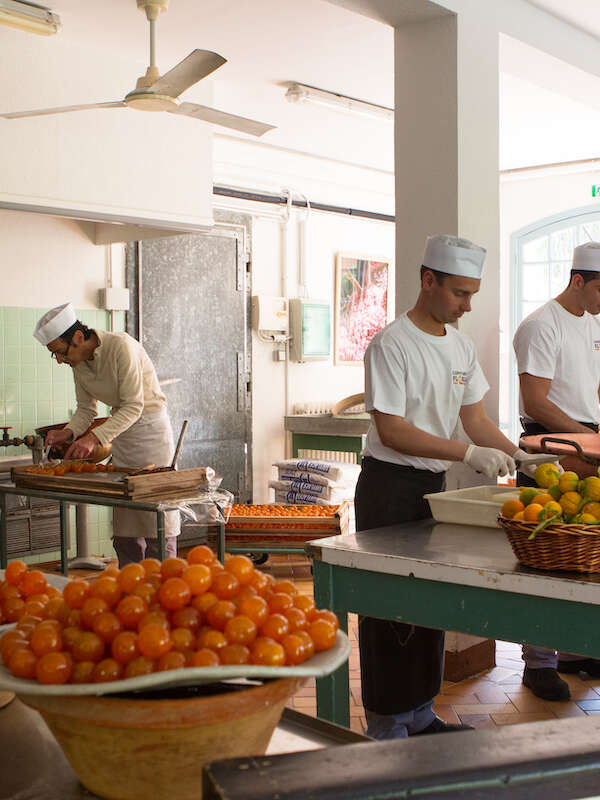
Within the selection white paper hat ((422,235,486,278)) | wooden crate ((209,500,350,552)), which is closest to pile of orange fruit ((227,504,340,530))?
wooden crate ((209,500,350,552))

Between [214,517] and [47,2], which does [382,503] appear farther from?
[47,2]

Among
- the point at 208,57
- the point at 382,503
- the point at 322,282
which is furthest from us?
the point at 322,282

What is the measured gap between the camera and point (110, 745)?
118cm

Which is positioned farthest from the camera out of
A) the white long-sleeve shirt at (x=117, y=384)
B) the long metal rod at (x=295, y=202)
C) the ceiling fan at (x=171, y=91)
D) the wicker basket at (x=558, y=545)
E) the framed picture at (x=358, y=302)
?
the framed picture at (x=358, y=302)

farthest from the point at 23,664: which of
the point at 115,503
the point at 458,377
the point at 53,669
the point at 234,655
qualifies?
the point at 115,503

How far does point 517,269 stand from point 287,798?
9.76 m

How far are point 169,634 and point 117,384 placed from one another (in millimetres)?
4121

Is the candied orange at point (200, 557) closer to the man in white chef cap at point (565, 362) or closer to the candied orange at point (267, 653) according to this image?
the candied orange at point (267, 653)

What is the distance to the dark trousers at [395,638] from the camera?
10.3 ft

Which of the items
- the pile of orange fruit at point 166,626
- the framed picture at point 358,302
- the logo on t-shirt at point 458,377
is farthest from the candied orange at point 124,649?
the framed picture at point 358,302

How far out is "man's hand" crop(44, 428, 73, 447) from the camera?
536 cm

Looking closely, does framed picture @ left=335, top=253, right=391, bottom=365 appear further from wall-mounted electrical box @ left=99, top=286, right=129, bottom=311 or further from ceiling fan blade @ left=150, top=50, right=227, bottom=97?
ceiling fan blade @ left=150, top=50, right=227, bottom=97

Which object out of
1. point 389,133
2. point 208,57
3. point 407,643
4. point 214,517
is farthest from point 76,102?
point 407,643

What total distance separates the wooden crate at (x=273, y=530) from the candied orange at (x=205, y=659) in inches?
184
